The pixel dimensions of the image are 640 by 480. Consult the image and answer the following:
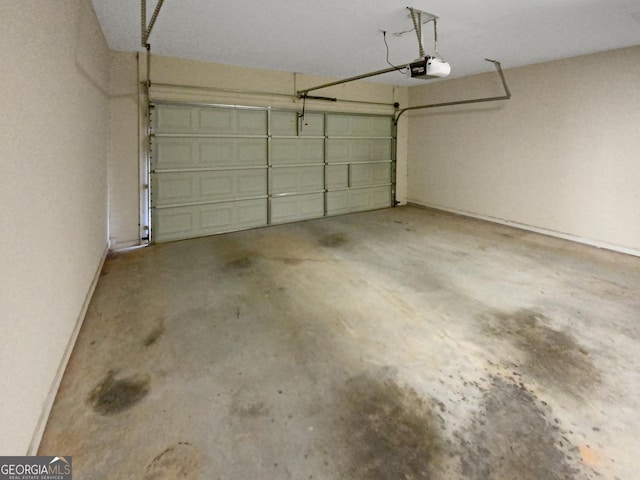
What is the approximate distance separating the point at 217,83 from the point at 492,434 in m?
5.17

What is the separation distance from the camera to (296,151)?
5996 millimetres

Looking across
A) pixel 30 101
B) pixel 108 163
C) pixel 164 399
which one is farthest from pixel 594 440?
pixel 108 163

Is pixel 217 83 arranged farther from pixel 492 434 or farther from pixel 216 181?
pixel 492 434

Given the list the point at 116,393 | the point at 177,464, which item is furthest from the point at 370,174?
the point at 177,464

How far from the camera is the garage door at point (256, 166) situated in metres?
4.88

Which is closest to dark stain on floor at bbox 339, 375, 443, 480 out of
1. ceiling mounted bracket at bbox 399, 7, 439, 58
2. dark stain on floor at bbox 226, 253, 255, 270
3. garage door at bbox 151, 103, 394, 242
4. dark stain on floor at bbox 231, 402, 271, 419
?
dark stain on floor at bbox 231, 402, 271, 419

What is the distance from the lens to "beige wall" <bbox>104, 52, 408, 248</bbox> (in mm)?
4457

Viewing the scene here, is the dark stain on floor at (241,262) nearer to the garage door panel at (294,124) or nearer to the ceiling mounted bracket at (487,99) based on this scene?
the garage door panel at (294,124)

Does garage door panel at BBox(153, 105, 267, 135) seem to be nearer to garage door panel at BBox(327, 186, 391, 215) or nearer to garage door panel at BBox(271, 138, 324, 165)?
garage door panel at BBox(271, 138, 324, 165)

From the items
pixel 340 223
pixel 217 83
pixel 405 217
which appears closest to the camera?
pixel 217 83

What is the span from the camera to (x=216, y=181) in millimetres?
5273

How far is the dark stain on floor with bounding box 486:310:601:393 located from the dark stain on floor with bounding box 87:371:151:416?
7.13ft

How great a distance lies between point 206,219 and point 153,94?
5.88ft

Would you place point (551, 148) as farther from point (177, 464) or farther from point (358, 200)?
point (177, 464)
